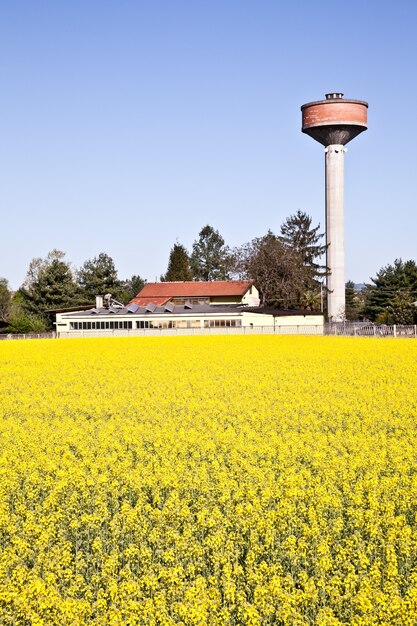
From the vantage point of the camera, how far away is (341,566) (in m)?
8.99

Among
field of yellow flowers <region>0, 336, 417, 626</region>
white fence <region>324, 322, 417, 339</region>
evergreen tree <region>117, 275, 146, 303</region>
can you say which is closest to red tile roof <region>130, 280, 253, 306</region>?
white fence <region>324, 322, 417, 339</region>

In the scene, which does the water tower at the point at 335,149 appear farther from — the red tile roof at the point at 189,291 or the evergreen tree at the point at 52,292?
the evergreen tree at the point at 52,292

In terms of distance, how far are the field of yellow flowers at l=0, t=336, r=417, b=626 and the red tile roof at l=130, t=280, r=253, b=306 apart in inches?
2811

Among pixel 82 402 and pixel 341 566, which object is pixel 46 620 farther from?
pixel 82 402

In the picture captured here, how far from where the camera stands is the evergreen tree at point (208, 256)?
151m

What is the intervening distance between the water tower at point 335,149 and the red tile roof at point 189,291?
31.7ft

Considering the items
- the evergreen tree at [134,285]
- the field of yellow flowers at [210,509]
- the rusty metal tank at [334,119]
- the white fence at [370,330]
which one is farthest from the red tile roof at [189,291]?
the field of yellow flowers at [210,509]

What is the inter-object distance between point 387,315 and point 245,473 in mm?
73464

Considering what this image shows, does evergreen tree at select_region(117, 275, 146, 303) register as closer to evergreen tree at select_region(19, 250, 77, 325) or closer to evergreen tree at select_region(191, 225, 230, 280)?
evergreen tree at select_region(191, 225, 230, 280)

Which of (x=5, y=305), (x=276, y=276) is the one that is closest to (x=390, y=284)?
(x=276, y=276)

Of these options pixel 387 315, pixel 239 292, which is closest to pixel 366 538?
pixel 387 315

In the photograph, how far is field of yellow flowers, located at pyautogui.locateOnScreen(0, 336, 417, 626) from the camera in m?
7.99

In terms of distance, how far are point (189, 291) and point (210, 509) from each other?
282ft

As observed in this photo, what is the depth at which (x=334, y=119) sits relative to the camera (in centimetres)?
9144
